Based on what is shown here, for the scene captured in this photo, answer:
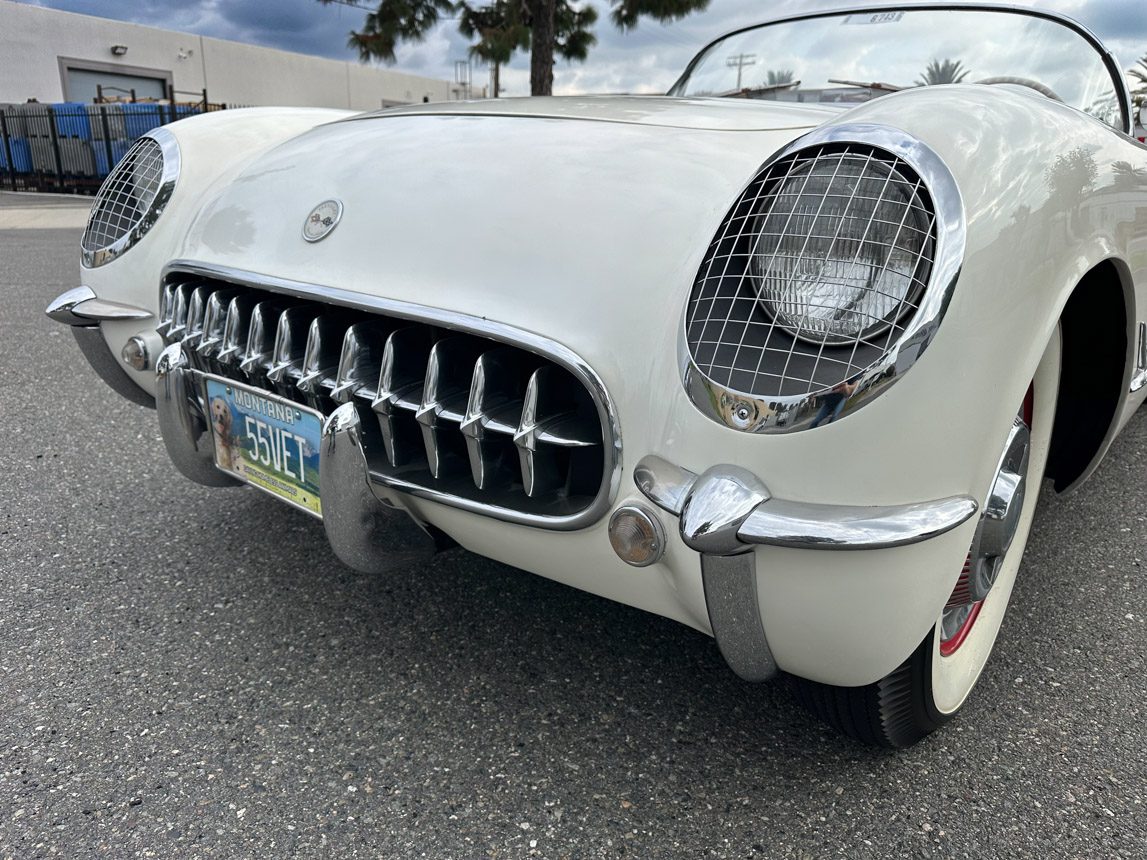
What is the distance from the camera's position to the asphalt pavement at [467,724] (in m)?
1.40

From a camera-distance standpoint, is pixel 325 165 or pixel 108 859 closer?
pixel 108 859

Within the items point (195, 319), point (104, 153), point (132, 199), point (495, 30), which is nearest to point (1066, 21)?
point (195, 319)

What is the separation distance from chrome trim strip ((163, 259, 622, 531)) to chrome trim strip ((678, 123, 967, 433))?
0.14 m

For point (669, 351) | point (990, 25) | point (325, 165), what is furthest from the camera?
point (990, 25)

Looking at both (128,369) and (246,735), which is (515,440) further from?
(128,369)

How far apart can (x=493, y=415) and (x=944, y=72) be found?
1.81m

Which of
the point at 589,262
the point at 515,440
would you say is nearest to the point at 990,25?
the point at 589,262

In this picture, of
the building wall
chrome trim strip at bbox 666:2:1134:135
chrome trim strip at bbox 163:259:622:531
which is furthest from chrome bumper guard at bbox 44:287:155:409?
the building wall

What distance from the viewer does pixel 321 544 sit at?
2.35 metres

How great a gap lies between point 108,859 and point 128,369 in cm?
120

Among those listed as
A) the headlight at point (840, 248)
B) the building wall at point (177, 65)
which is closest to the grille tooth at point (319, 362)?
the headlight at point (840, 248)

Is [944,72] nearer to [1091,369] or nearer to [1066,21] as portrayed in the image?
[1066,21]

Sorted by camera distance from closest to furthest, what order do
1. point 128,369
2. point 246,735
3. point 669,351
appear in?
1. point 669,351
2. point 246,735
3. point 128,369

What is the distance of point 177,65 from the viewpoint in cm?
3231
